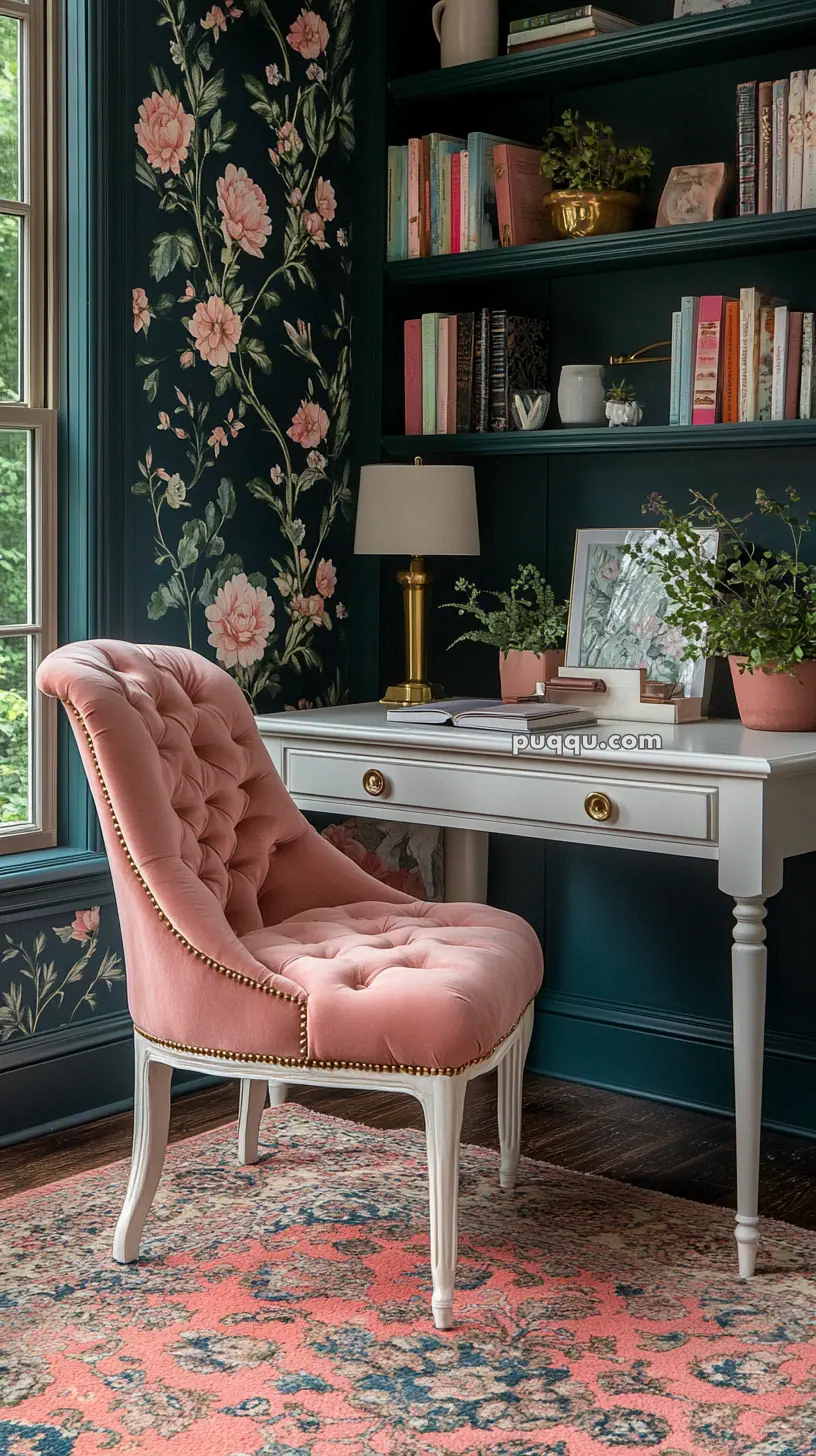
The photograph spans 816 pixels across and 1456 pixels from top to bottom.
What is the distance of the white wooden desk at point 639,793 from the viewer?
2389 millimetres

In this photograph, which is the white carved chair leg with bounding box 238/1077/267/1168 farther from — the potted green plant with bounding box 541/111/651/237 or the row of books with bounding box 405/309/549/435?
the potted green plant with bounding box 541/111/651/237

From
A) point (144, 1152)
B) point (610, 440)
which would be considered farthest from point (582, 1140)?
point (610, 440)

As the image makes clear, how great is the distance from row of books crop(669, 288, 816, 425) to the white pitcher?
0.82m

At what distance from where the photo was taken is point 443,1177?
7.04ft

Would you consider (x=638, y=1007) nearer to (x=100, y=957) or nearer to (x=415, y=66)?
(x=100, y=957)

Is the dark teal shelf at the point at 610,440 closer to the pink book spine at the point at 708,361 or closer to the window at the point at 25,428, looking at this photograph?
the pink book spine at the point at 708,361

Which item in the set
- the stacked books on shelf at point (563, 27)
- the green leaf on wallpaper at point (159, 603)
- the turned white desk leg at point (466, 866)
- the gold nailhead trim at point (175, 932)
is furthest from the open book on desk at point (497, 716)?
the stacked books on shelf at point (563, 27)

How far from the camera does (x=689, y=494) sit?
3182mm

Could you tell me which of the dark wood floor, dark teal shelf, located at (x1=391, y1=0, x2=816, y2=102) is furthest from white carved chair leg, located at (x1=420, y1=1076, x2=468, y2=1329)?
dark teal shelf, located at (x1=391, y1=0, x2=816, y2=102)

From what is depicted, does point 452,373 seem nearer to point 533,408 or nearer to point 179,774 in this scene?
point 533,408

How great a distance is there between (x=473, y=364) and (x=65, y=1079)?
1.72 meters

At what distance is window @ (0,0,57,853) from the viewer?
9.53ft

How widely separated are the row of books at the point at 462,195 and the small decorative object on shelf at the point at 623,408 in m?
0.41

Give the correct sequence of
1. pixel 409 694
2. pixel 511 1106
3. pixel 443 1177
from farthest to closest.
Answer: pixel 409 694
pixel 511 1106
pixel 443 1177
